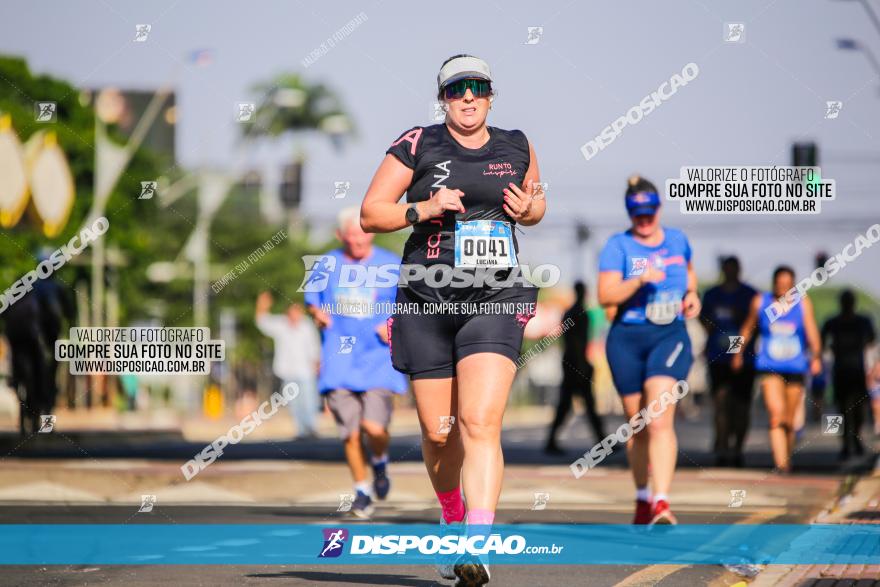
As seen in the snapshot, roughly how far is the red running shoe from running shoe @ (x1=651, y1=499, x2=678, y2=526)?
1.05ft

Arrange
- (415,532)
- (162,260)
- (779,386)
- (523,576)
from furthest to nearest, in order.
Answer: (162,260) < (779,386) < (415,532) < (523,576)

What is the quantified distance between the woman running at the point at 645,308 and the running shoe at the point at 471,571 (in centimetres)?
351

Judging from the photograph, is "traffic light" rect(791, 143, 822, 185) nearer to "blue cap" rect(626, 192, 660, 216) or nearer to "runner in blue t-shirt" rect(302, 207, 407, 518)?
"runner in blue t-shirt" rect(302, 207, 407, 518)

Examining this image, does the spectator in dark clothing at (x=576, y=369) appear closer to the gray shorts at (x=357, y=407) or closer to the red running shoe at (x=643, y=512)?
the gray shorts at (x=357, y=407)

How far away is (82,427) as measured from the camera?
2642 cm

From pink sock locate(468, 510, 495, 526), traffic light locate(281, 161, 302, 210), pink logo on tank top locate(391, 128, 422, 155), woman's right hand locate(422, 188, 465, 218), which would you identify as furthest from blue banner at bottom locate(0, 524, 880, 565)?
traffic light locate(281, 161, 302, 210)

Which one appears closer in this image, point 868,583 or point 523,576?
point 868,583

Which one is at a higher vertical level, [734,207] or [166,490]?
[734,207]

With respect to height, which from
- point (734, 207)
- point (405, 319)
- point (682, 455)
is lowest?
point (682, 455)

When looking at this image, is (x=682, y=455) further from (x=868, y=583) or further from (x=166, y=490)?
(x=868, y=583)

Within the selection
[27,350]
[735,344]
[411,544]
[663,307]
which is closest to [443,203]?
[411,544]

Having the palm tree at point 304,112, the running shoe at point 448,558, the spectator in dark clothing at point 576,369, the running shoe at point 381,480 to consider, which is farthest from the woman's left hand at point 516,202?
the palm tree at point 304,112

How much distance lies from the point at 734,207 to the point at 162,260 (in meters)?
55.9

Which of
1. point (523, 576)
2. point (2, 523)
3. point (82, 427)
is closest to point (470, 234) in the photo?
point (523, 576)
